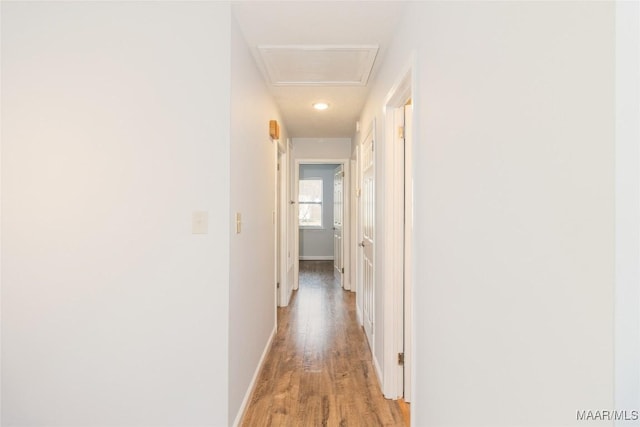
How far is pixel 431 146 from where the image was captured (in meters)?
1.50

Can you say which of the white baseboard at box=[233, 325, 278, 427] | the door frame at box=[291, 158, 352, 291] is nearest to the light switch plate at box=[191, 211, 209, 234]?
the white baseboard at box=[233, 325, 278, 427]

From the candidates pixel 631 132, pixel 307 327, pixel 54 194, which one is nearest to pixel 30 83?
pixel 54 194

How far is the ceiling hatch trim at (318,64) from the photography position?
2494 millimetres

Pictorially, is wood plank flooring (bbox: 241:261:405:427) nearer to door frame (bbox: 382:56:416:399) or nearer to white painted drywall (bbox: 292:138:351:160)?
door frame (bbox: 382:56:416:399)

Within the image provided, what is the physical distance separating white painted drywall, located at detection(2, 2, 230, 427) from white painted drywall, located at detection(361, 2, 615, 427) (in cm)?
113

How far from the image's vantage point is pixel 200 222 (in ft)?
6.38

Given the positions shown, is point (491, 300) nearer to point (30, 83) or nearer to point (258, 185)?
point (258, 185)

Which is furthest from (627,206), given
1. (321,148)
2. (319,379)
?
(321,148)

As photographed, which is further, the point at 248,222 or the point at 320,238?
the point at 320,238

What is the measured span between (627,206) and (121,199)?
2021 mm

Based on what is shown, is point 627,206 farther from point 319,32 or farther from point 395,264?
point 319,32

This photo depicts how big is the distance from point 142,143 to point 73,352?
115cm

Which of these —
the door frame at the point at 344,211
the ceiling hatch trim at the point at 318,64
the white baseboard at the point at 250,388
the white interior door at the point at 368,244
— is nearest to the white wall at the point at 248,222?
the white baseboard at the point at 250,388

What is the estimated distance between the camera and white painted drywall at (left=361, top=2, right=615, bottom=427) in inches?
25.2
